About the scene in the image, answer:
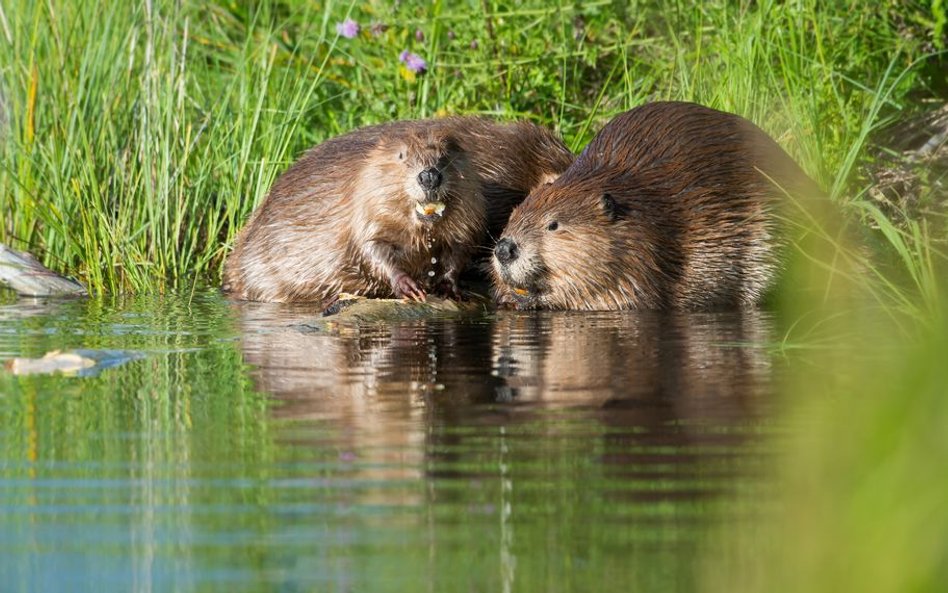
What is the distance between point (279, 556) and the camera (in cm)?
222

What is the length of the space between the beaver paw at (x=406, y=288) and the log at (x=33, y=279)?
126 centimetres

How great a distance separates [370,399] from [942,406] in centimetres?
219

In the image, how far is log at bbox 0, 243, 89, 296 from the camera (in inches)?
240

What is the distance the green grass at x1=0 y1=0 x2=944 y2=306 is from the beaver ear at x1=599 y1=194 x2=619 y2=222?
88 centimetres

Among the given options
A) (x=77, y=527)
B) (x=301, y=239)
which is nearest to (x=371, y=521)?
(x=77, y=527)

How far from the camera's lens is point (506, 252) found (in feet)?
18.7

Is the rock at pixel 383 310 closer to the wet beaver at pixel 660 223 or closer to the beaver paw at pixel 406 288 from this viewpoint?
the beaver paw at pixel 406 288

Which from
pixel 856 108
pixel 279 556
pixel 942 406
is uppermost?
pixel 856 108

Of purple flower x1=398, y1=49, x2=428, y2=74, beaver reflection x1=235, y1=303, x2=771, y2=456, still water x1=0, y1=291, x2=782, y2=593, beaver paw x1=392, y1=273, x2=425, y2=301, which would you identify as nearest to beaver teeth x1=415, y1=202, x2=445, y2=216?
beaver paw x1=392, y1=273, x2=425, y2=301

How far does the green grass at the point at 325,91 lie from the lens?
6.40 metres

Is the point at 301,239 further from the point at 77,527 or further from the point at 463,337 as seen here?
the point at 77,527

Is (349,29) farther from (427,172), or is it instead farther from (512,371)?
(512,371)

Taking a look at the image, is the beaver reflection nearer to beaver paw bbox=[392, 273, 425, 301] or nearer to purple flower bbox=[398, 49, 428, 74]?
beaver paw bbox=[392, 273, 425, 301]

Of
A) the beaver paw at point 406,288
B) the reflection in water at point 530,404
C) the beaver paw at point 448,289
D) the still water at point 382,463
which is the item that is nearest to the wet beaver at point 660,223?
the beaver paw at point 448,289
